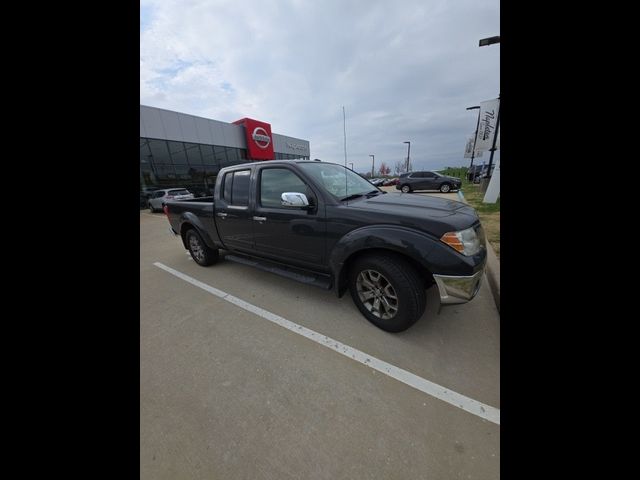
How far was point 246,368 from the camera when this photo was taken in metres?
2.00

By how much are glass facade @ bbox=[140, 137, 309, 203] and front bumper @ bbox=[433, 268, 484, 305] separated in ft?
54.8

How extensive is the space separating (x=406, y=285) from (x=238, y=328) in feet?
6.21

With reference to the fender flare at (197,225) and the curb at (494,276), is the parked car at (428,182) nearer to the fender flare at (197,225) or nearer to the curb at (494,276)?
the curb at (494,276)

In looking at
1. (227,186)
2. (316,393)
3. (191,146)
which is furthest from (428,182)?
(191,146)

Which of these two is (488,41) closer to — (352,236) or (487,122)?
(487,122)

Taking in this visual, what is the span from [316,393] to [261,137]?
25.9 metres

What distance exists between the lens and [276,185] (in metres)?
2.98

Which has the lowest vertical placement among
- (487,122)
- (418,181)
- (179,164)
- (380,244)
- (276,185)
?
(380,244)

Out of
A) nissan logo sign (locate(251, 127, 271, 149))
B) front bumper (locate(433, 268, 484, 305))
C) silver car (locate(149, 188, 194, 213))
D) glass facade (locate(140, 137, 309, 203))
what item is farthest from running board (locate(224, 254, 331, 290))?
nissan logo sign (locate(251, 127, 271, 149))

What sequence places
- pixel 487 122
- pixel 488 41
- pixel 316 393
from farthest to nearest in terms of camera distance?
pixel 487 122 < pixel 488 41 < pixel 316 393
